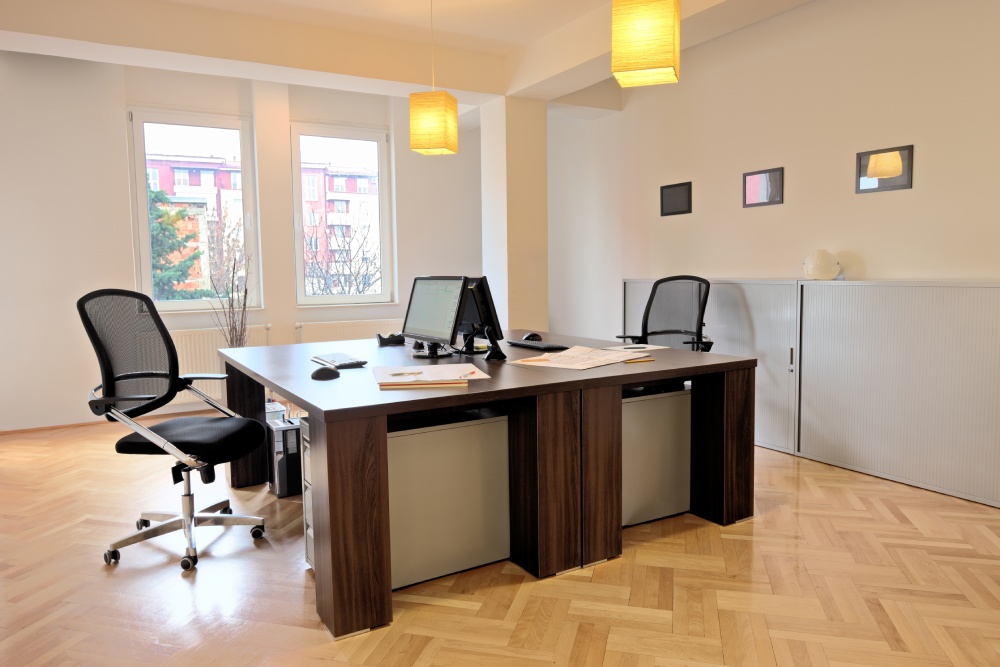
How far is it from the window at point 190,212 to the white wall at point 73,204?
147 millimetres

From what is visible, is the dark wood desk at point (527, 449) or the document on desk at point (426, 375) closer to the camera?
the dark wood desk at point (527, 449)

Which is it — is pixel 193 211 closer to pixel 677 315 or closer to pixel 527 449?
pixel 677 315

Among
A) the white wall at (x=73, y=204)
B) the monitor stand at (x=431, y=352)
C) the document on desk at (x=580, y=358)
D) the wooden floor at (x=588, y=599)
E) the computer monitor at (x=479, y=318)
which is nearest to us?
the wooden floor at (x=588, y=599)

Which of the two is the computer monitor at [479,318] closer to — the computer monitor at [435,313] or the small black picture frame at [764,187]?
the computer monitor at [435,313]

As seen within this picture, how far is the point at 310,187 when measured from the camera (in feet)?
21.9

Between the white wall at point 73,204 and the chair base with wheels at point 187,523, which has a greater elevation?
the white wall at point 73,204

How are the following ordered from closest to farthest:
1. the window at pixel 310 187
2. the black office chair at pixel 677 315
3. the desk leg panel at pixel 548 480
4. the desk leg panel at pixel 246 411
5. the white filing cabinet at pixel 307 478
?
the white filing cabinet at pixel 307 478 → the desk leg panel at pixel 548 480 → the desk leg panel at pixel 246 411 → the black office chair at pixel 677 315 → the window at pixel 310 187

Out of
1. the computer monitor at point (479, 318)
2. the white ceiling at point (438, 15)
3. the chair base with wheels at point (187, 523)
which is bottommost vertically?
the chair base with wheels at point (187, 523)

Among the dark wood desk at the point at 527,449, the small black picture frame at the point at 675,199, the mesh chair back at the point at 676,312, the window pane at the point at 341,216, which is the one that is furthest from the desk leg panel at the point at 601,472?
the window pane at the point at 341,216

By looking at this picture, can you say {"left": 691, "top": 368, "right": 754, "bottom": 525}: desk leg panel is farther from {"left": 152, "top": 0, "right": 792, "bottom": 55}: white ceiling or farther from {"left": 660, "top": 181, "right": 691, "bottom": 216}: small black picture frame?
{"left": 660, "top": 181, "right": 691, "bottom": 216}: small black picture frame

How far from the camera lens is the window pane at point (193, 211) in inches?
235

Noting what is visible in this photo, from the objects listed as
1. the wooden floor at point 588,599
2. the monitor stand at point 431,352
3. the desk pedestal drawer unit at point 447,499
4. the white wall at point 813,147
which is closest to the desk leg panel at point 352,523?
the wooden floor at point 588,599

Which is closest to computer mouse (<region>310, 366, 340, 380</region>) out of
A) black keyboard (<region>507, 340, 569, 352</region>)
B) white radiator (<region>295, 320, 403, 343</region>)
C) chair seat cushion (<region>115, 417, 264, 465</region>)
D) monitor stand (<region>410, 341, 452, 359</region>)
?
chair seat cushion (<region>115, 417, 264, 465</region>)

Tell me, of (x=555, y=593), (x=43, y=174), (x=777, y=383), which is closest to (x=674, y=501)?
(x=555, y=593)
